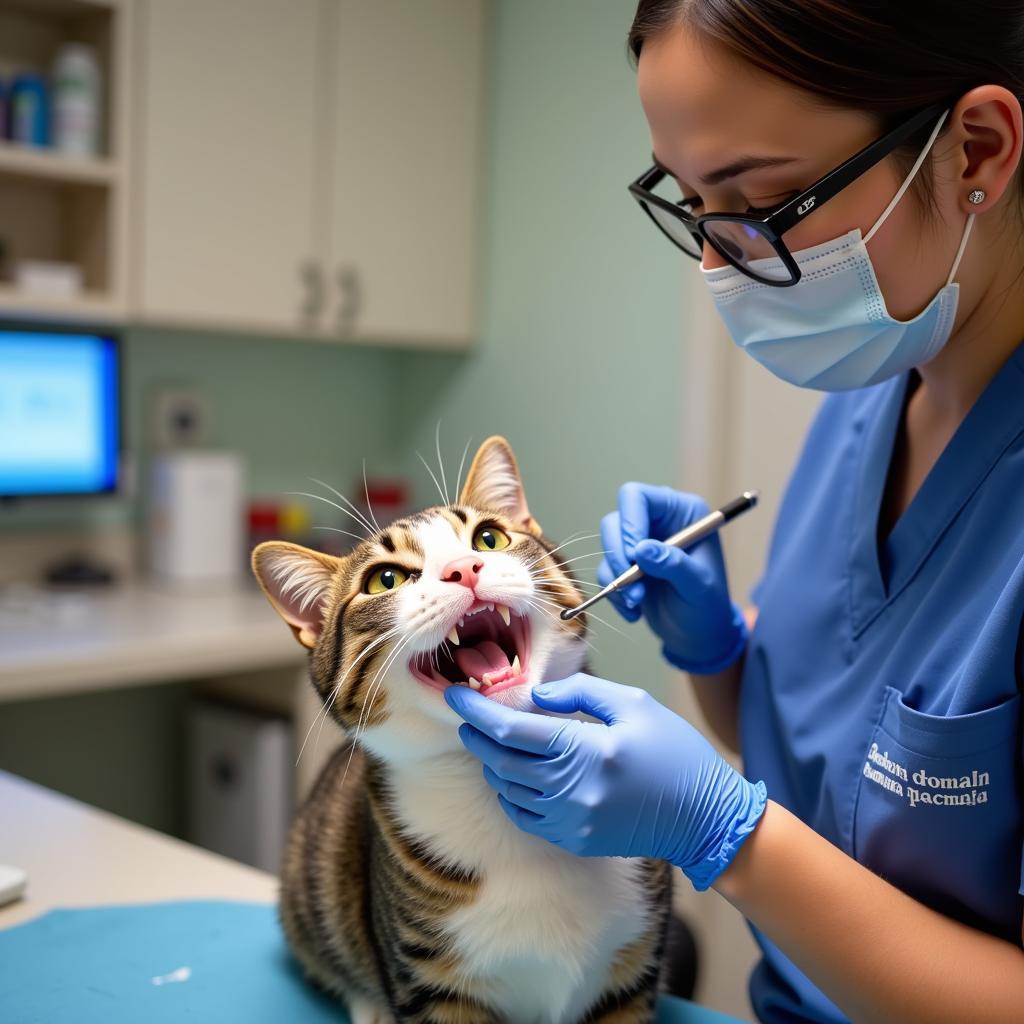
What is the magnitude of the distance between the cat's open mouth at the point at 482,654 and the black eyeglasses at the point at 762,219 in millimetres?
360

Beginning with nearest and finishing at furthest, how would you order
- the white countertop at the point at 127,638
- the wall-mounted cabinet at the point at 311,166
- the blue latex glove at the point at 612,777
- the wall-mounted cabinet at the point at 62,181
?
1. the blue latex glove at the point at 612,777
2. the white countertop at the point at 127,638
3. the wall-mounted cabinet at the point at 62,181
4. the wall-mounted cabinet at the point at 311,166

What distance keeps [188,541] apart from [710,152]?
1906 mm

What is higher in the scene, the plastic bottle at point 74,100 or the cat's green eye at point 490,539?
the plastic bottle at point 74,100

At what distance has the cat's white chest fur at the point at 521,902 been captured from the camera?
75 centimetres

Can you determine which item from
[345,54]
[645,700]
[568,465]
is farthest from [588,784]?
[345,54]

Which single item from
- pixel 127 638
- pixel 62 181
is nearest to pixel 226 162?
pixel 62 181

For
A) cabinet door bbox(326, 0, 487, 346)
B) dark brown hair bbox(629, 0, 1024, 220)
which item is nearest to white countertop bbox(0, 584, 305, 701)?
cabinet door bbox(326, 0, 487, 346)

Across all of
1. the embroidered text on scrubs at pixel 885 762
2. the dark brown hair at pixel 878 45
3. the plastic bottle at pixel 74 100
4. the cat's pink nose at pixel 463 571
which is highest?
the plastic bottle at pixel 74 100

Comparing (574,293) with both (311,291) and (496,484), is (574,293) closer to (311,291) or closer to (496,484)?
(311,291)

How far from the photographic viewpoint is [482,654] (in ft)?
2.67

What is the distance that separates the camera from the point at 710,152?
832 millimetres

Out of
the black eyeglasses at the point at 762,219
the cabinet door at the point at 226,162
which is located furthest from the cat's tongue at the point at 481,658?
the cabinet door at the point at 226,162

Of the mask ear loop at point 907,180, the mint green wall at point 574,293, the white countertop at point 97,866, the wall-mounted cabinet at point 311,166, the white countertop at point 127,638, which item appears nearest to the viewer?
the mask ear loop at point 907,180

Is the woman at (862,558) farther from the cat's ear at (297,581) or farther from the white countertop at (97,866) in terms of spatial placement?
the white countertop at (97,866)
